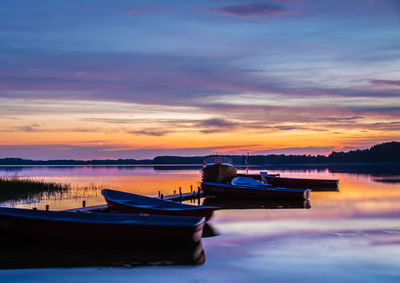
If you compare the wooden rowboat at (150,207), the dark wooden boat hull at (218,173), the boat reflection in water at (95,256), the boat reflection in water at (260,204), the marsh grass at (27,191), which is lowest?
the boat reflection in water at (95,256)

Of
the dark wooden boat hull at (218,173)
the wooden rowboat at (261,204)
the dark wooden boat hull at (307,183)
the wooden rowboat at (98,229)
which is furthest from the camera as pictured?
the dark wooden boat hull at (307,183)

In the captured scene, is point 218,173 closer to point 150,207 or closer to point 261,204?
point 261,204

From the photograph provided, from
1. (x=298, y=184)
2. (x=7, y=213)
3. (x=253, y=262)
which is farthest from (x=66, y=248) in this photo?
(x=298, y=184)

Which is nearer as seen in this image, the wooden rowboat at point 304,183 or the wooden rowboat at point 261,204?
the wooden rowboat at point 261,204

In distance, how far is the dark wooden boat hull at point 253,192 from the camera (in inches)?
1067

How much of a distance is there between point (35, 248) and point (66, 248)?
984 millimetres

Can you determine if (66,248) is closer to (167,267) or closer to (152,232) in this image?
(152,232)

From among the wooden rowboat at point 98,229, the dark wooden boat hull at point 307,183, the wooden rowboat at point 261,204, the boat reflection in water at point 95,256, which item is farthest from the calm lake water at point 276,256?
the dark wooden boat hull at point 307,183

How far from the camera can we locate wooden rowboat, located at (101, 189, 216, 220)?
1574 cm

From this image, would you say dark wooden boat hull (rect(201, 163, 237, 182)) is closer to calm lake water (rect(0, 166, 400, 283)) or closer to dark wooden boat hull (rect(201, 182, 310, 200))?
dark wooden boat hull (rect(201, 182, 310, 200))

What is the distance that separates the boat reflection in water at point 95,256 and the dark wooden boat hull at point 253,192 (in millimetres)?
14443

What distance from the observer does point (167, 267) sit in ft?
36.6

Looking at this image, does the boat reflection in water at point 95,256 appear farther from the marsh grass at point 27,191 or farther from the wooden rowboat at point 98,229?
the marsh grass at point 27,191

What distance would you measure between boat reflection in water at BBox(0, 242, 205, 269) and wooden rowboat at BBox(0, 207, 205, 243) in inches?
9.5
